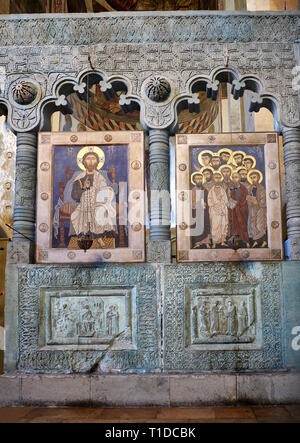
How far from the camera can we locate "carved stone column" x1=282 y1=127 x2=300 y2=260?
199 inches

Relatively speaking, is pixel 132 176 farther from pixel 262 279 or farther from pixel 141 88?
pixel 262 279

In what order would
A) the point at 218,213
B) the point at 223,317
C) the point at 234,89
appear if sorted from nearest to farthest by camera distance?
the point at 223,317, the point at 218,213, the point at 234,89

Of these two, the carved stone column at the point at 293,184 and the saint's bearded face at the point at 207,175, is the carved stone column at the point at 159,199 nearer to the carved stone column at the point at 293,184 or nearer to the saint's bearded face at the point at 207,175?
the saint's bearded face at the point at 207,175

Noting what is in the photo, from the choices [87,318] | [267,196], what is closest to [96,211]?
[87,318]

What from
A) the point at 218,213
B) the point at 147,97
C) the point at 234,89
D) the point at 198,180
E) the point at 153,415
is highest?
the point at 234,89

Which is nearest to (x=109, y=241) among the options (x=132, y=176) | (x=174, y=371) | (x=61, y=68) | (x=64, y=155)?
(x=132, y=176)

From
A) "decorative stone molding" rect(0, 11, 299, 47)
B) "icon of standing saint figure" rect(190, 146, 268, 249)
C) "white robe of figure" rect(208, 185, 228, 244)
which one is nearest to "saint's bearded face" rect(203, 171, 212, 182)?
"icon of standing saint figure" rect(190, 146, 268, 249)

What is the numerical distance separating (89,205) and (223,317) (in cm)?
199

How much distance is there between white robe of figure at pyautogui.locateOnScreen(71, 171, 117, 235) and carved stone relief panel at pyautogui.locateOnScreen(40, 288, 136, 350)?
73cm

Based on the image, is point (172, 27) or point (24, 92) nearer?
point (24, 92)

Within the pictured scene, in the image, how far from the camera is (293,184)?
204 inches

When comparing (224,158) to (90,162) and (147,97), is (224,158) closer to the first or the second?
(147,97)

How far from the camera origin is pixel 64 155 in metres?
5.45

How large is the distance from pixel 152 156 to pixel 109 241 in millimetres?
1127
